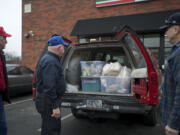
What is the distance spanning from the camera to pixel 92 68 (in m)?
3.86

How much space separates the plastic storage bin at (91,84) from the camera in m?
3.77

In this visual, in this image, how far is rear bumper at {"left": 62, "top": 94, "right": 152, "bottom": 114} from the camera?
291cm

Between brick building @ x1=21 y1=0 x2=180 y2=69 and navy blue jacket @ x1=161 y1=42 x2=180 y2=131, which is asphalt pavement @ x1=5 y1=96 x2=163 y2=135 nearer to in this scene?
navy blue jacket @ x1=161 y1=42 x2=180 y2=131

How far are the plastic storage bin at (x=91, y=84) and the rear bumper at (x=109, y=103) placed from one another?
1.44 feet

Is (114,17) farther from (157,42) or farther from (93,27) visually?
(157,42)

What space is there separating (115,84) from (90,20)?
Answer: 9421 millimetres

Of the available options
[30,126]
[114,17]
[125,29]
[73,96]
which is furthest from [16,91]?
[114,17]

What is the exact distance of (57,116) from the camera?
7.80ft

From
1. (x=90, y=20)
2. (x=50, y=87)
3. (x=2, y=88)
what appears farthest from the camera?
(x=90, y=20)

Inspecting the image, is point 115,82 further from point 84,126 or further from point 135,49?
point 84,126

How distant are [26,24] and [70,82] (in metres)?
13.3

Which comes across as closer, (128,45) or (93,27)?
(128,45)

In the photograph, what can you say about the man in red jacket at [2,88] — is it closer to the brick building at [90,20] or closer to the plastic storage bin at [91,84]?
the plastic storage bin at [91,84]

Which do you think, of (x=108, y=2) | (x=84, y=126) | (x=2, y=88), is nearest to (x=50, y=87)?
(x=2, y=88)
